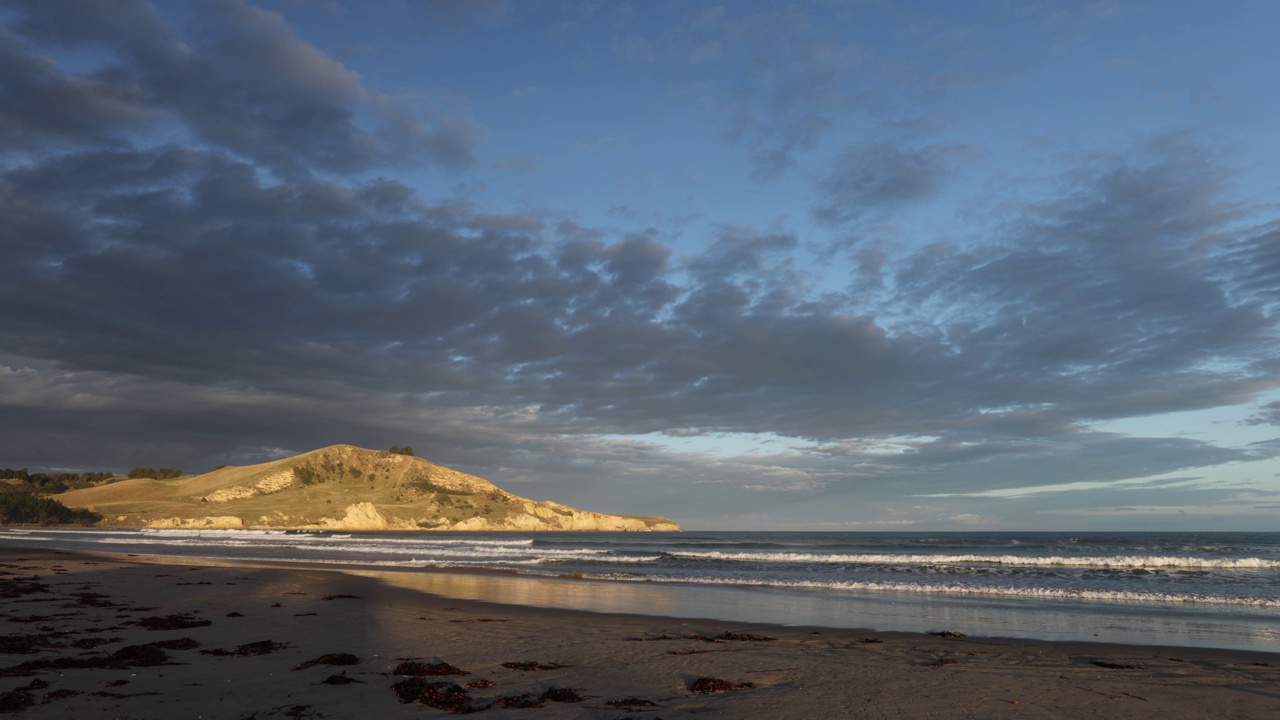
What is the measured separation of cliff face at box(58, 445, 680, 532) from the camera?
5497 inches

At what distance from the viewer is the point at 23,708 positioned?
8.12 metres

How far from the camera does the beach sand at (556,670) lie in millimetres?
8852

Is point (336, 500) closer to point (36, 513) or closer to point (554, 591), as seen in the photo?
point (36, 513)

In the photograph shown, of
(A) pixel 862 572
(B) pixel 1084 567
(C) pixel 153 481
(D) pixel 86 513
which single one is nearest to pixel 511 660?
(A) pixel 862 572

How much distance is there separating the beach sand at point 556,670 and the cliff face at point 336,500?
441ft

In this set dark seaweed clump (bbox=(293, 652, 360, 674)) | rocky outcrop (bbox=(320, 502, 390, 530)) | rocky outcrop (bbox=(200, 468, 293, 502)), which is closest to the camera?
dark seaweed clump (bbox=(293, 652, 360, 674))

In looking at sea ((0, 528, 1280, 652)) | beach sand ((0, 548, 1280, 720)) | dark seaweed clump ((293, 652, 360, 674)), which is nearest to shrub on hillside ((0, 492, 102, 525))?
sea ((0, 528, 1280, 652))

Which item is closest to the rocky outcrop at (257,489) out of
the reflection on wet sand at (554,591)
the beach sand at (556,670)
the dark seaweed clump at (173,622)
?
the reflection on wet sand at (554,591)

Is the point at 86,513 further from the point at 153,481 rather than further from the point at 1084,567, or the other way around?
the point at 1084,567

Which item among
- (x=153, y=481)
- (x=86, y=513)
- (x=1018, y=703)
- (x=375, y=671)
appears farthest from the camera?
(x=153, y=481)

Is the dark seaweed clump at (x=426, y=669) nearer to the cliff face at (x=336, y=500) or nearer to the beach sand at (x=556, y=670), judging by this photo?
the beach sand at (x=556, y=670)

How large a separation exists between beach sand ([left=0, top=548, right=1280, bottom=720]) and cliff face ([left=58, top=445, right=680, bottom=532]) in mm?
134300

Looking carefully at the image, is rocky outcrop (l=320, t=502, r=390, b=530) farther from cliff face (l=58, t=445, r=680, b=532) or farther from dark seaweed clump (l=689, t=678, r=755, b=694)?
dark seaweed clump (l=689, t=678, r=755, b=694)

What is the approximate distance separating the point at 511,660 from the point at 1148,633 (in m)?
15.2
